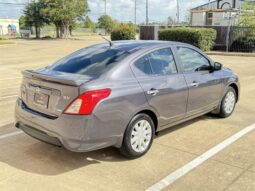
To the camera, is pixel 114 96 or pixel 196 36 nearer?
pixel 114 96

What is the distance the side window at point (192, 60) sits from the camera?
16.9ft

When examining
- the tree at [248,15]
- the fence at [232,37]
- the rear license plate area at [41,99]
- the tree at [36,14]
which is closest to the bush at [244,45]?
the fence at [232,37]

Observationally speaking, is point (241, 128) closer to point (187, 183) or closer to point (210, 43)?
point (187, 183)

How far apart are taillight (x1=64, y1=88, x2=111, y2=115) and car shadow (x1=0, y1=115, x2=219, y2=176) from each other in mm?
801

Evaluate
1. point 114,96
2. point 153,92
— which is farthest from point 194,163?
point 114,96

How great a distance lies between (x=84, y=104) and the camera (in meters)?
3.74

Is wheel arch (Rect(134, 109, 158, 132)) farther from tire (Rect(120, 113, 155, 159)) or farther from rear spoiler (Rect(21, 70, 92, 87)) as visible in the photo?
rear spoiler (Rect(21, 70, 92, 87))

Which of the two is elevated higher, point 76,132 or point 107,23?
point 107,23

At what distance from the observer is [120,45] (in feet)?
16.2

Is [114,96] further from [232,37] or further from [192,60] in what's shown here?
[232,37]

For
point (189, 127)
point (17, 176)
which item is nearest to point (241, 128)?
point (189, 127)

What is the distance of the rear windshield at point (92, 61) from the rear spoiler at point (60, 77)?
162 mm

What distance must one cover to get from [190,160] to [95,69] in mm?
1737

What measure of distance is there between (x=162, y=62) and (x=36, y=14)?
4677 cm
